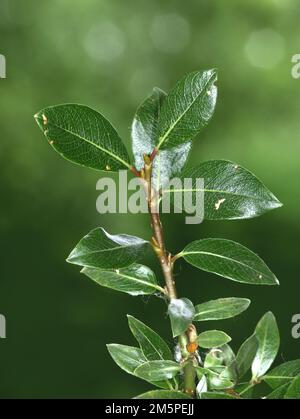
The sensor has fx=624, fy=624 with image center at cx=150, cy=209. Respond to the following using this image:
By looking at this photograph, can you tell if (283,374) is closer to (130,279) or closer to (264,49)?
(130,279)

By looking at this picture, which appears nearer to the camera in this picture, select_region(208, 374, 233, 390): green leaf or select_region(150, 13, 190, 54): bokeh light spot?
select_region(208, 374, 233, 390): green leaf

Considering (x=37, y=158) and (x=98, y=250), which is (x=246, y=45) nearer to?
(x=37, y=158)

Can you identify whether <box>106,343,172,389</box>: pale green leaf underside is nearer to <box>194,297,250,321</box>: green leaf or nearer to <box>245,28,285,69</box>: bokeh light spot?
<box>194,297,250,321</box>: green leaf

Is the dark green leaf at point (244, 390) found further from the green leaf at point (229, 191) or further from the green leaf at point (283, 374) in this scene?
the green leaf at point (229, 191)

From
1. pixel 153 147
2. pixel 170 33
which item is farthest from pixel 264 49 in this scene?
pixel 153 147

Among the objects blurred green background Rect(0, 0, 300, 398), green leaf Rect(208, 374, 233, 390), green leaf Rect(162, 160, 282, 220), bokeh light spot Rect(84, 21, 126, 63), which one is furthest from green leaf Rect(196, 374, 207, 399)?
bokeh light spot Rect(84, 21, 126, 63)
